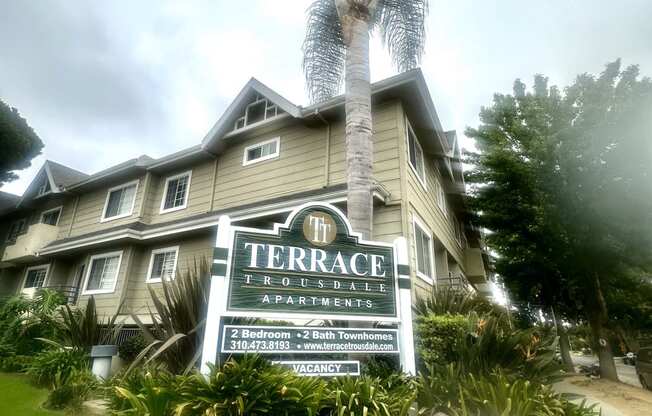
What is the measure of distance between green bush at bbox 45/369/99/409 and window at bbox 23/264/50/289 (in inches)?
524

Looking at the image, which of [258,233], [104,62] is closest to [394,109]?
[258,233]

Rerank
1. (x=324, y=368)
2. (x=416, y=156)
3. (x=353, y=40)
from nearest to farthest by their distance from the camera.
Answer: (x=324, y=368) → (x=353, y=40) → (x=416, y=156)

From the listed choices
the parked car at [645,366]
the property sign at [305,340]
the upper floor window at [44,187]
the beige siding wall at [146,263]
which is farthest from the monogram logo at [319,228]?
the upper floor window at [44,187]

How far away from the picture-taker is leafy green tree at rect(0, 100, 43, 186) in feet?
67.1

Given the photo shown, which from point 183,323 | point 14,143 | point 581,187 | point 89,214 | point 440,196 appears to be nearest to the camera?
point 183,323

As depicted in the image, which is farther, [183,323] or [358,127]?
[358,127]

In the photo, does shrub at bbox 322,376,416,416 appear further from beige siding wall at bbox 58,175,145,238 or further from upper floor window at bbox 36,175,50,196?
upper floor window at bbox 36,175,50,196

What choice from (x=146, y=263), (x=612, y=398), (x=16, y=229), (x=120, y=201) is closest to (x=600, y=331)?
(x=612, y=398)

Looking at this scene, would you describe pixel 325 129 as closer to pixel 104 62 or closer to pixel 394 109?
pixel 394 109

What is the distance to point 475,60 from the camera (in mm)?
12242

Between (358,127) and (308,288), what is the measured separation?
11.5 feet

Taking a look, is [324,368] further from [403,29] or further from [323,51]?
[403,29]

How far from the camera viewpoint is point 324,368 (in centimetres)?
406

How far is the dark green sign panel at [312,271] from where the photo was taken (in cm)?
428
